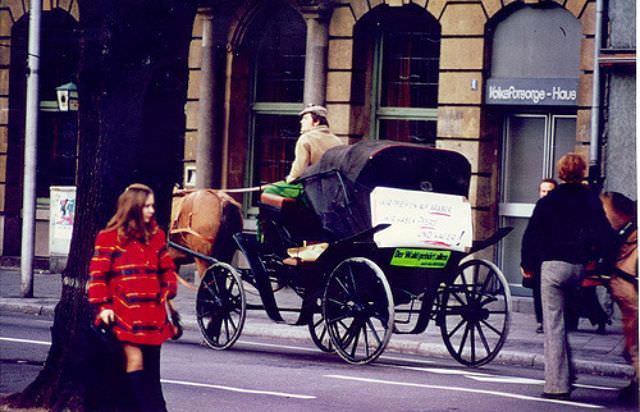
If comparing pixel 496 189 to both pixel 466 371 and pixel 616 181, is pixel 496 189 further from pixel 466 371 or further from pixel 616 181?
pixel 466 371

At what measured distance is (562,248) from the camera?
11.1 metres

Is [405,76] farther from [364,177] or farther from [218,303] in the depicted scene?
[364,177]

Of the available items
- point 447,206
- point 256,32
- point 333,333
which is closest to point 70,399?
point 333,333

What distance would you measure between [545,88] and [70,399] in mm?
12982

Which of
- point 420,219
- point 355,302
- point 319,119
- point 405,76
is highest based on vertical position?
point 405,76

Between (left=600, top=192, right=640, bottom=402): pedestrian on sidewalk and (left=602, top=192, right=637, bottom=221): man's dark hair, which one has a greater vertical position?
(left=602, top=192, right=637, bottom=221): man's dark hair

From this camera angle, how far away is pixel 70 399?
357 inches

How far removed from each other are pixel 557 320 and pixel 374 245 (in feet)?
8.27

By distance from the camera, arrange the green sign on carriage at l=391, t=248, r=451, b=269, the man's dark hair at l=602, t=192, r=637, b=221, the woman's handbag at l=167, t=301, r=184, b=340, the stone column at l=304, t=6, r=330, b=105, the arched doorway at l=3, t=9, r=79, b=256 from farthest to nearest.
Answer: the arched doorway at l=3, t=9, r=79, b=256
the stone column at l=304, t=6, r=330, b=105
the green sign on carriage at l=391, t=248, r=451, b=269
the man's dark hair at l=602, t=192, r=637, b=221
the woman's handbag at l=167, t=301, r=184, b=340

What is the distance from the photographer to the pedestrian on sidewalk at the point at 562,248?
11.0m

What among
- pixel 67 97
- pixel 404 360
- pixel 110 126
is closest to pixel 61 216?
pixel 67 97

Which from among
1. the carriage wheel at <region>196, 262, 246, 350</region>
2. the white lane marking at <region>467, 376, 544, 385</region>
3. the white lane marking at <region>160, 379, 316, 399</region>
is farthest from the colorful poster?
the white lane marking at <region>160, 379, 316, 399</region>

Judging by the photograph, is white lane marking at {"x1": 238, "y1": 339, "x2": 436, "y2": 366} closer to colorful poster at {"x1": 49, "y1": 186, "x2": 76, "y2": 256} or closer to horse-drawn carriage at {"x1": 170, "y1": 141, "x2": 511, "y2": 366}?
horse-drawn carriage at {"x1": 170, "y1": 141, "x2": 511, "y2": 366}

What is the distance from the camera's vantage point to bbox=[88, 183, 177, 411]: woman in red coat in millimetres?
8062
